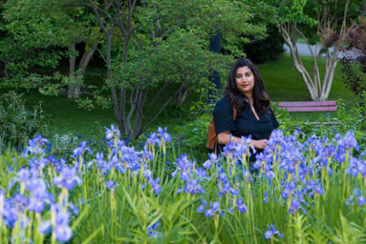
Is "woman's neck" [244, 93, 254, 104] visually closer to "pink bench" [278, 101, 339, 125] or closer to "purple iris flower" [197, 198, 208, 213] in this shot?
"purple iris flower" [197, 198, 208, 213]

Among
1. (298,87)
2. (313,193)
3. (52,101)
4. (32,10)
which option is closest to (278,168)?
(313,193)

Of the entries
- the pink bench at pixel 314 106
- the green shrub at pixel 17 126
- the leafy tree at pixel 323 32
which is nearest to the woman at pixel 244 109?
the green shrub at pixel 17 126

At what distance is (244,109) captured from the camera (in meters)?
4.39

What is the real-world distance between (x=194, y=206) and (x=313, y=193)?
24.8 inches

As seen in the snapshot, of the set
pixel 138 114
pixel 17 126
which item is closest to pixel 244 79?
pixel 138 114

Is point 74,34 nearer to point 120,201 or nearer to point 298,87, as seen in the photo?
point 120,201

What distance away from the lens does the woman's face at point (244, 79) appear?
14.4 ft

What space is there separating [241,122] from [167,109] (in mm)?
11523

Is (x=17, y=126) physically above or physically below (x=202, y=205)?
below

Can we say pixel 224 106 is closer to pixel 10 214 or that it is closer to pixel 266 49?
pixel 10 214

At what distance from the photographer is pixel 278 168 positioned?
2.87 m

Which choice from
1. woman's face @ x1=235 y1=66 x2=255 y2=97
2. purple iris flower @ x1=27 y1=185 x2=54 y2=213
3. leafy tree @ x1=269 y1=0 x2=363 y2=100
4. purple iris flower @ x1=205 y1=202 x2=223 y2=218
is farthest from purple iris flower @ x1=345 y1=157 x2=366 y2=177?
leafy tree @ x1=269 y1=0 x2=363 y2=100

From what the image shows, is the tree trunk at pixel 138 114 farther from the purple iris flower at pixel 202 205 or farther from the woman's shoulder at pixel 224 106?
the purple iris flower at pixel 202 205

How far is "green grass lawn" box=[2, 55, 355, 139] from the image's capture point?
1372 cm
